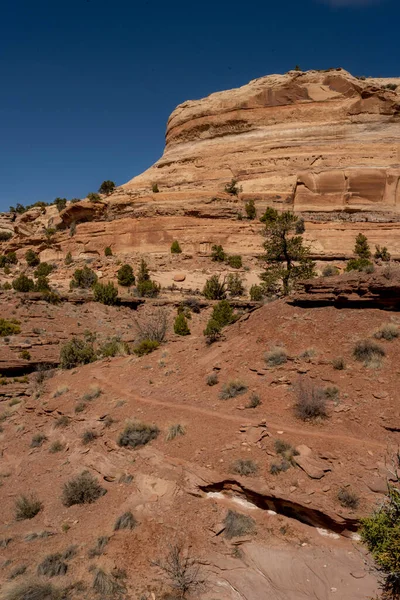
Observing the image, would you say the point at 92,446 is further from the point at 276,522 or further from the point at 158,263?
the point at 158,263

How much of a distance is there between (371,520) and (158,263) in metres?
29.8

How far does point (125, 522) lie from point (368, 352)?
7.07m

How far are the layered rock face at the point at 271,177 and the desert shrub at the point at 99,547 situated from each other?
28.8 metres

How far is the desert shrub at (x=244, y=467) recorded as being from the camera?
291 inches

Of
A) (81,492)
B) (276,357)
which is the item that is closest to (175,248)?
(276,357)

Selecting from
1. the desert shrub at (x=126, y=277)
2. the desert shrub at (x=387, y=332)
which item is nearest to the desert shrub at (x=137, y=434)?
the desert shrub at (x=387, y=332)

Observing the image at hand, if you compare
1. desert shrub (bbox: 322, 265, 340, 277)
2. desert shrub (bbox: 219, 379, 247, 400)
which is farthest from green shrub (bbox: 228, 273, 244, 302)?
desert shrub (bbox: 219, 379, 247, 400)

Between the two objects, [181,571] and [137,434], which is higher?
[137,434]

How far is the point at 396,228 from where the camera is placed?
105ft

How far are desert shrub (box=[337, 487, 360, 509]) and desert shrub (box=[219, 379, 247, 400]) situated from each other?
4.03 m

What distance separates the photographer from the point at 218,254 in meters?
33.1

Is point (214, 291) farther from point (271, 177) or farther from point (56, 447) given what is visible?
point (56, 447)

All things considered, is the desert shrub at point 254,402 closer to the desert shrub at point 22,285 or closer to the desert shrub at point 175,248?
the desert shrub at point 22,285

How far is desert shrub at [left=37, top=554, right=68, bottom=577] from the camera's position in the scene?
6.07 meters
